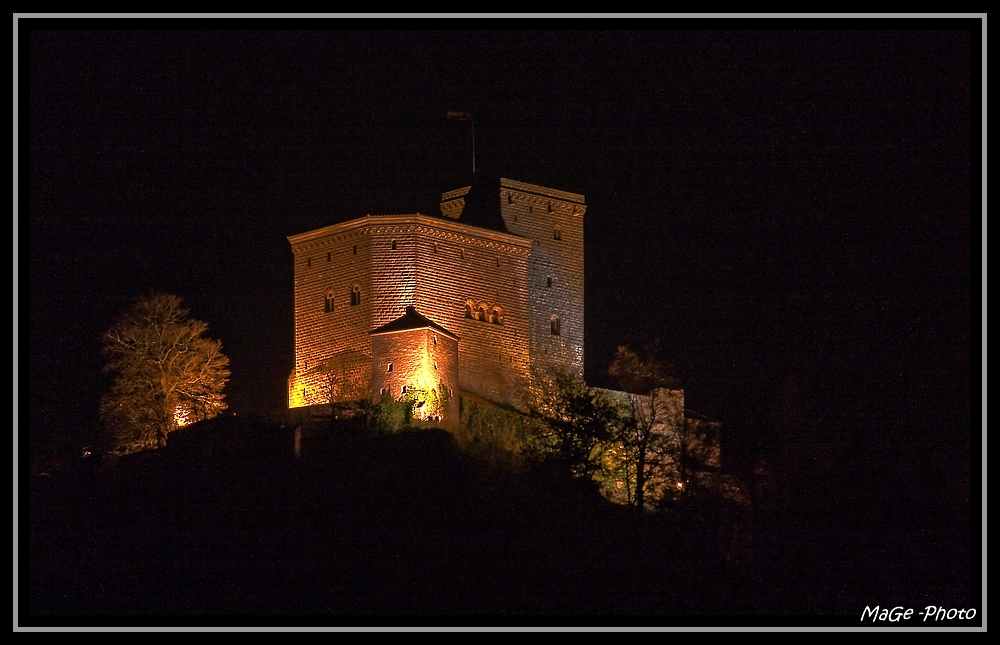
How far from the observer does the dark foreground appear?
63938 millimetres

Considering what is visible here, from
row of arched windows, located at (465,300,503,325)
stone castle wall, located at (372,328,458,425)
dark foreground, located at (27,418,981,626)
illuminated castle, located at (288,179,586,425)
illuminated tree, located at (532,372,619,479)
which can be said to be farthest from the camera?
row of arched windows, located at (465,300,503,325)

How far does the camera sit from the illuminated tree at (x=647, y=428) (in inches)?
2847

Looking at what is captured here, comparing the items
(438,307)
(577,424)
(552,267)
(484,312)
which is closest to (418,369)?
(438,307)

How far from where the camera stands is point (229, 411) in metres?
74.3

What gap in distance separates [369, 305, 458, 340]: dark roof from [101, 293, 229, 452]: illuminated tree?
19.1ft

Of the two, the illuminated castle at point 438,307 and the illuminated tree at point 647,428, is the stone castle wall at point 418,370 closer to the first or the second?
the illuminated castle at point 438,307

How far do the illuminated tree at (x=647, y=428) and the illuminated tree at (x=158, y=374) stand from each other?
1290 cm

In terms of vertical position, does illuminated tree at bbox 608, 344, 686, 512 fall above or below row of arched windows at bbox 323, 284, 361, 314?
below

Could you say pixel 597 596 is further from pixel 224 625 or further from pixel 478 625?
pixel 224 625

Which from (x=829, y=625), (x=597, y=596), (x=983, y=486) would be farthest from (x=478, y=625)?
(x=983, y=486)

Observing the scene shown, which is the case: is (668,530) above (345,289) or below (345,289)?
below

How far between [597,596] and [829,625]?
21.3 ft

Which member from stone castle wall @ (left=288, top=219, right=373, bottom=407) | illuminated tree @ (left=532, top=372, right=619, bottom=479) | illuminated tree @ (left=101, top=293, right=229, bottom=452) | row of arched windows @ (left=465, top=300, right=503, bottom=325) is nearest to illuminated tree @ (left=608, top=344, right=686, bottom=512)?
illuminated tree @ (left=532, top=372, right=619, bottom=479)

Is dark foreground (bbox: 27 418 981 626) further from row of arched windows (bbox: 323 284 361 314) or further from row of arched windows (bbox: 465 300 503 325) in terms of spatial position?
row of arched windows (bbox: 465 300 503 325)
